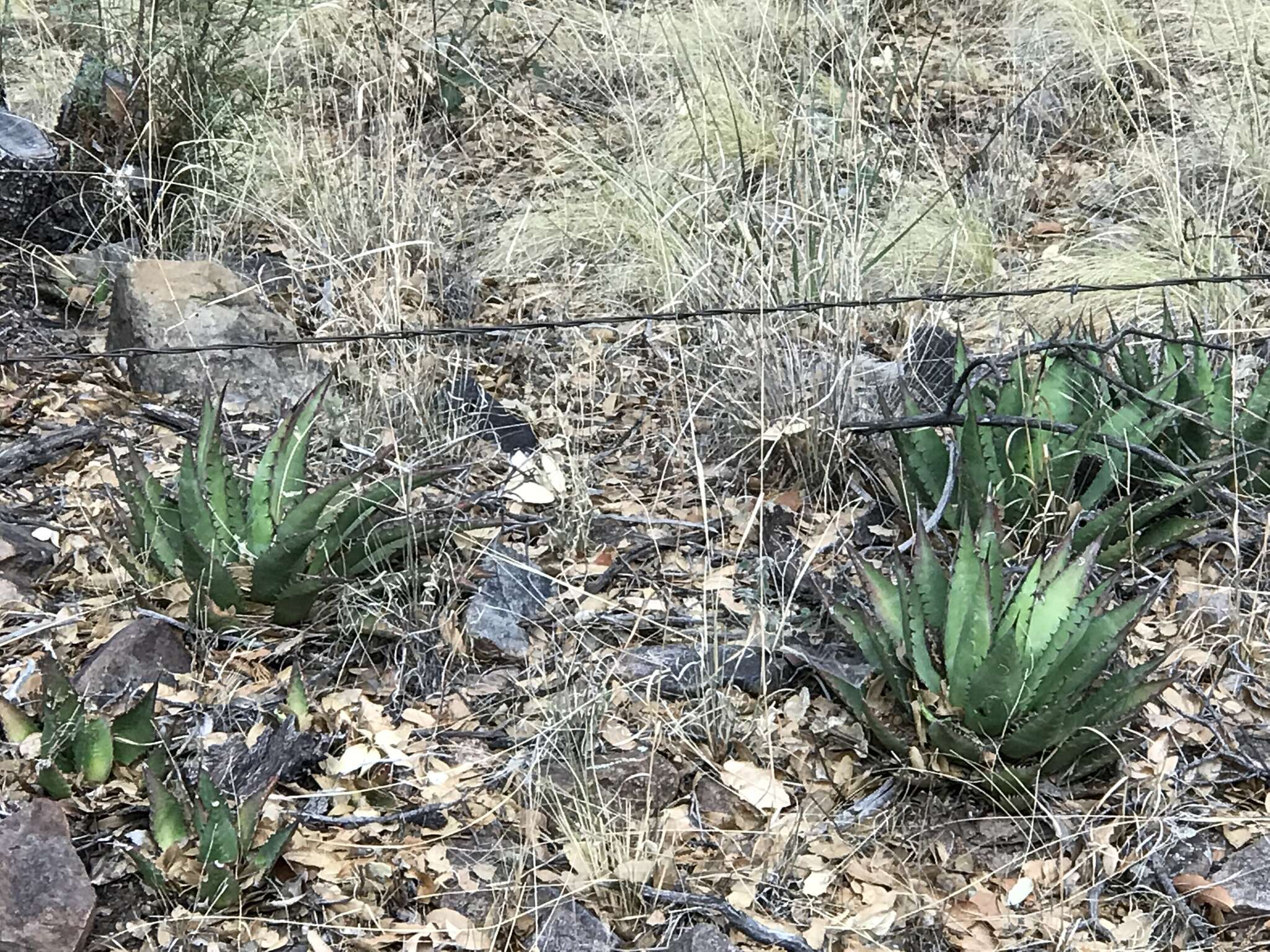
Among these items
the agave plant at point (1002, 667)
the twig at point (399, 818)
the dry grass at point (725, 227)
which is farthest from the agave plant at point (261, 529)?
the agave plant at point (1002, 667)

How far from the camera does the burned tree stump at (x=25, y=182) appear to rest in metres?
4.12

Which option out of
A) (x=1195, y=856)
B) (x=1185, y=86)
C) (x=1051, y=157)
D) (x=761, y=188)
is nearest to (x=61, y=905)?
(x=1195, y=856)

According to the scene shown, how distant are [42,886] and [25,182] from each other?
9.92 feet

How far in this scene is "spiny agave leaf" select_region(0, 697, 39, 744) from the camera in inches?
89.6

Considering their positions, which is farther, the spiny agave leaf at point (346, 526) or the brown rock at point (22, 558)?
the brown rock at point (22, 558)

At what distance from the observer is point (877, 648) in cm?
238

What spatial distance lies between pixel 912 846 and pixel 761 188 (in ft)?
6.81

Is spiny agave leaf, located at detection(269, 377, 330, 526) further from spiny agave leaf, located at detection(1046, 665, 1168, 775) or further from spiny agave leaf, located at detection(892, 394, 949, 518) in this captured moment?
spiny agave leaf, located at detection(1046, 665, 1168, 775)

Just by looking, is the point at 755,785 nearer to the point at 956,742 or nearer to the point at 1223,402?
the point at 956,742

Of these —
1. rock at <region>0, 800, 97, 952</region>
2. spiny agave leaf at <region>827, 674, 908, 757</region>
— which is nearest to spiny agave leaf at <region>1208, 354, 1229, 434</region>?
spiny agave leaf at <region>827, 674, 908, 757</region>

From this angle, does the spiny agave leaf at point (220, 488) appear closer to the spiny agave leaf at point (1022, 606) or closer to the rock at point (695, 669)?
the rock at point (695, 669)

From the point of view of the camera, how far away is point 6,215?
164 inches

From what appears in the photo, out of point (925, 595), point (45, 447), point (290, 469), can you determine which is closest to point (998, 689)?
point (925, 595)

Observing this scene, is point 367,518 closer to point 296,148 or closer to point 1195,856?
point 1195,856
